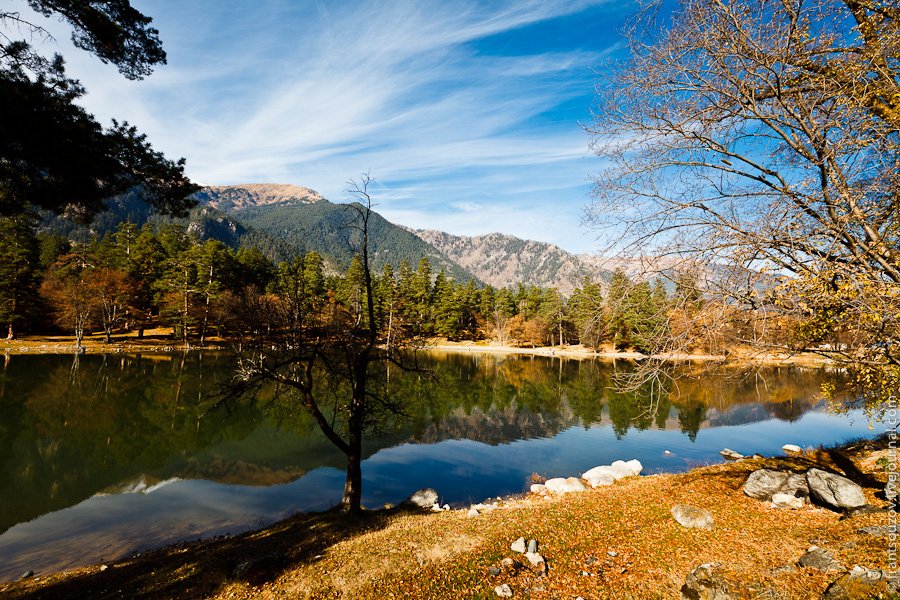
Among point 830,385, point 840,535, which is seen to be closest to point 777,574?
point 840,535

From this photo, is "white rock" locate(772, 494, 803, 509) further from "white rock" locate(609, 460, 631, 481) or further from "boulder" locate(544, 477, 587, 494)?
"white rock" locate(609, 460, 631, 481)

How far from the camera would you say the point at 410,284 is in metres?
77.9

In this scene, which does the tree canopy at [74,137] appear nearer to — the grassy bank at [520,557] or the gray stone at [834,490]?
the grassy bank at [520,557]

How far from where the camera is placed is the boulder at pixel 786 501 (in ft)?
29.1

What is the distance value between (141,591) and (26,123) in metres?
8.29

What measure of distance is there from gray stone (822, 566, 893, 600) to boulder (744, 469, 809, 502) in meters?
5.61

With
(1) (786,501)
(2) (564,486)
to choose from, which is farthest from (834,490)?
(2) (564,486)

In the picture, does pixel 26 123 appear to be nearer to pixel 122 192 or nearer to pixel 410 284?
pixel 122 192

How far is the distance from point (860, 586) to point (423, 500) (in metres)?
11.4

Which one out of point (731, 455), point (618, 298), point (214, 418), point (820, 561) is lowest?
point (214, 418)

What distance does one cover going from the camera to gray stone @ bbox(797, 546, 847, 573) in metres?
5.53

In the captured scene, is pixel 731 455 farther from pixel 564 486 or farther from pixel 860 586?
pixel 860 586

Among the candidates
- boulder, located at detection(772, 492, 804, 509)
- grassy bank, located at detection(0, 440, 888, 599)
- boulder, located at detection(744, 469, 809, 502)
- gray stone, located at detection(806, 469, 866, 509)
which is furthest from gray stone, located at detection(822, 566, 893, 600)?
boulder, located at detection(744, 469, 809, 502)

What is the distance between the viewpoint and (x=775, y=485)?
9.63 m
